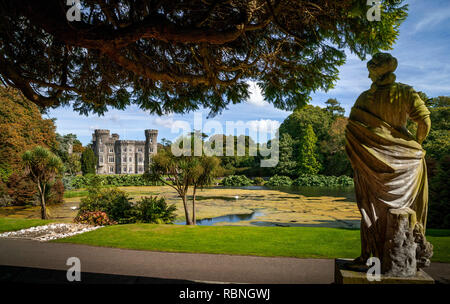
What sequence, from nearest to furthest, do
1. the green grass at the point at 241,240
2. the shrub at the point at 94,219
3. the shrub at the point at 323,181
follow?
the green grass at the point at 241,240, the shrub at the point at 94,219, the shrub at the point at 323,181

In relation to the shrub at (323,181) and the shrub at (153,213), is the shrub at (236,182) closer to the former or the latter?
the shrub at (323,181)

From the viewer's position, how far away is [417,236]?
9.79 ft

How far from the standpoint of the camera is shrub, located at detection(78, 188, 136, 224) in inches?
475

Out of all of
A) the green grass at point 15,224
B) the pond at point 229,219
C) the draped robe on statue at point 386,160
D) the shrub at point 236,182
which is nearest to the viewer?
the draped robe on statue at point 386,160

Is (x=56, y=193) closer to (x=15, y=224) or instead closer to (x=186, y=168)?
(x=15, y=224)

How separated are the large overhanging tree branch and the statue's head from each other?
27.1 inches

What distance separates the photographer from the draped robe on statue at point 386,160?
302cm

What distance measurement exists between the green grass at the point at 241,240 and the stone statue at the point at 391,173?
3.31 metres

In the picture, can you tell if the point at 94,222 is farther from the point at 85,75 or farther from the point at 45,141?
Result: the point at 45,141

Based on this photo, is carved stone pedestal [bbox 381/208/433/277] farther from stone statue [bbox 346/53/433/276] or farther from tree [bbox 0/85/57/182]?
tree [bbox 0/85/57/182]

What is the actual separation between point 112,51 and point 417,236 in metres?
4.59

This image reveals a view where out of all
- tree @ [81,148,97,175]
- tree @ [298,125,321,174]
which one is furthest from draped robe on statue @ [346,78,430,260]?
tree @ [81,148,97,175]

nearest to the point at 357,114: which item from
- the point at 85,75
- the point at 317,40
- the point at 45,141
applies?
the point at 317,40

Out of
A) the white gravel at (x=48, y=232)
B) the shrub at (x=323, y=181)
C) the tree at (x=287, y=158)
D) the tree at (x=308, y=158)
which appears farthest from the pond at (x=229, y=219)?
the tree at (x=287, y=158)
